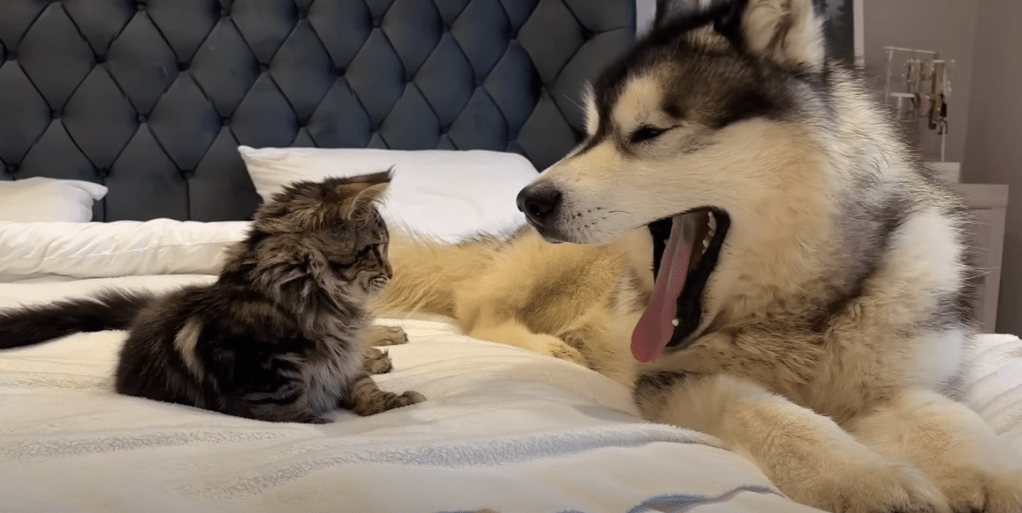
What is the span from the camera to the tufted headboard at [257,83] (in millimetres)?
2486

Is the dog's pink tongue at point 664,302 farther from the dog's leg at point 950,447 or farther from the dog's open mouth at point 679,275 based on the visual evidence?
the dog's leg at point 950,447

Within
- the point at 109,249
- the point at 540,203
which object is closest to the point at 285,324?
the point at 540,203

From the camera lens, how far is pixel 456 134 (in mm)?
2787

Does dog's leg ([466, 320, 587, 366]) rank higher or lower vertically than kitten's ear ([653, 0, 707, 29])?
lower

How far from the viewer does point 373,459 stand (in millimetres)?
623

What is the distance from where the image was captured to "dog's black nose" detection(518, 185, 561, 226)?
41.8 inches

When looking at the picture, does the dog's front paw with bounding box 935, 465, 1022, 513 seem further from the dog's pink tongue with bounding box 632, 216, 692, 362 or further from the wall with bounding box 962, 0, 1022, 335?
the wall with bounding box 962, 0, 1022, 335

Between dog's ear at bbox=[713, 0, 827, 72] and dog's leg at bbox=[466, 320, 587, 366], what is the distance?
70 centimetres

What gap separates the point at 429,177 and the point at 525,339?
0.94 meters

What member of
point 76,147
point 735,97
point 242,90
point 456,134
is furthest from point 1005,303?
point 76,147

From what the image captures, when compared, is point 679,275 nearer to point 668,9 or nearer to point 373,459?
point 668,9

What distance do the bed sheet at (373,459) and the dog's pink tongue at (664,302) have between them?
0.20 m

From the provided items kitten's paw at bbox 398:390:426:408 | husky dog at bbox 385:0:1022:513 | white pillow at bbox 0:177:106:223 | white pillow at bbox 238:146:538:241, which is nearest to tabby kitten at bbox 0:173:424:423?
kitten's paw at bbox 398:390:426:408

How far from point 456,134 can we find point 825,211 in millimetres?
1964
